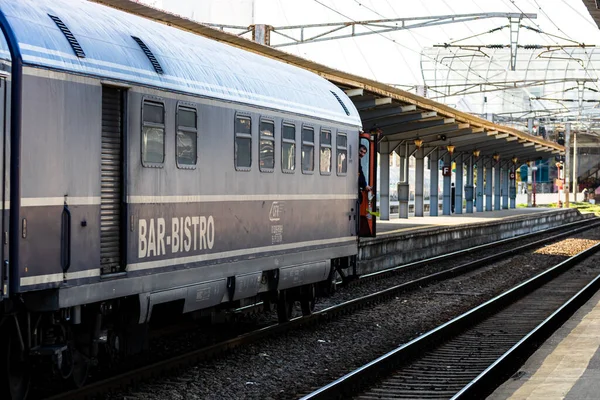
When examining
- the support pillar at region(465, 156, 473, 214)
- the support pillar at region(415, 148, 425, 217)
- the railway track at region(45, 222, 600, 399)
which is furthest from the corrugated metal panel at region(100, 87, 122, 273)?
the support pillar at region(465, 156, 473, 214)

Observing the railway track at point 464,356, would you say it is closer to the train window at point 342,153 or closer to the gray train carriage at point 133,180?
the gray train carriage at point 133,180

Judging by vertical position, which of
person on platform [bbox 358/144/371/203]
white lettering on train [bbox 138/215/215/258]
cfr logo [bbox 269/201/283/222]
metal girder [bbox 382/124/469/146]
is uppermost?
metal girder [bbox 382/124/469/146]

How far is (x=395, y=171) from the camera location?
111m

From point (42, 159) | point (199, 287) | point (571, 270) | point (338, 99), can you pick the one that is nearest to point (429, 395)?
point (199, 287)

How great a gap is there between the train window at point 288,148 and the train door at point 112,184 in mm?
3862

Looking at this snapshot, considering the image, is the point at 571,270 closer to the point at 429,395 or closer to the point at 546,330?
the point at 546,330

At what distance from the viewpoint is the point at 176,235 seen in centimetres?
1091

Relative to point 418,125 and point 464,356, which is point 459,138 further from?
point 464,356

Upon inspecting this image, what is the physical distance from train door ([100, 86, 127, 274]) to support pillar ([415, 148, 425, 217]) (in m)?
36.2

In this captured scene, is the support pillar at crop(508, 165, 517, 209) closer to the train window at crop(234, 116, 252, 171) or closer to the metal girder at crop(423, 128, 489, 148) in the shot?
the metal girder at crop(423, 128, 489, 148)

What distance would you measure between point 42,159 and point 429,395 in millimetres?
4808

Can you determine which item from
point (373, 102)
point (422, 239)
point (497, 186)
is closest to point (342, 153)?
point (373, 102)

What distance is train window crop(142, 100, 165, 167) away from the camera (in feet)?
33.5

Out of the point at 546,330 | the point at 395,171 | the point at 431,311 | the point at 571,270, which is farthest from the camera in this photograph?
the point at 395,171
